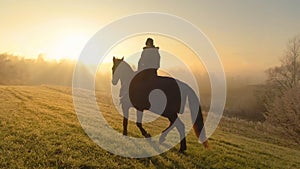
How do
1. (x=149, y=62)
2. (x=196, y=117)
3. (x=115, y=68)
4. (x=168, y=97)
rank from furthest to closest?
1. (x=115, y=68)
2. (x=149, y=62)
3. (x=196, y=117)
4. (x=168, y=97)

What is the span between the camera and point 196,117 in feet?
38.9

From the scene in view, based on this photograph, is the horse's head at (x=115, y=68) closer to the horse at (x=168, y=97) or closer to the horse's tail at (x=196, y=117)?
the horse at (x=168, y=97)

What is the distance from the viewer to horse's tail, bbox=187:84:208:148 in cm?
1179

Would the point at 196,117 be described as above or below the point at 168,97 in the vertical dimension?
below

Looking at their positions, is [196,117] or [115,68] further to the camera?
[115,68]

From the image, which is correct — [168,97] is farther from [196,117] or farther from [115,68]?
[115,68]

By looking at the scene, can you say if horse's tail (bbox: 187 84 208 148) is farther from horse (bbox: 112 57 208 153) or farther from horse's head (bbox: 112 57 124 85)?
horse's head (bbox: 112 57 124 85)

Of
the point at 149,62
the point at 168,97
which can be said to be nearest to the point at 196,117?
the point at 168,97

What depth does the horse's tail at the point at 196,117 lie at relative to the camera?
11789 millimetres

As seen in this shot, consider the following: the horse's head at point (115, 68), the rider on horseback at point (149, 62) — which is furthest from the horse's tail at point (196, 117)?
the horse's head at point (115, 68)

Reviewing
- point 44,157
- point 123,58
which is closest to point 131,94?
point 123,58

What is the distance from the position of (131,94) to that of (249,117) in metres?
52.1

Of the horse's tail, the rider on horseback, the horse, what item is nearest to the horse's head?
the horse

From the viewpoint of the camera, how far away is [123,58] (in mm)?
13008
